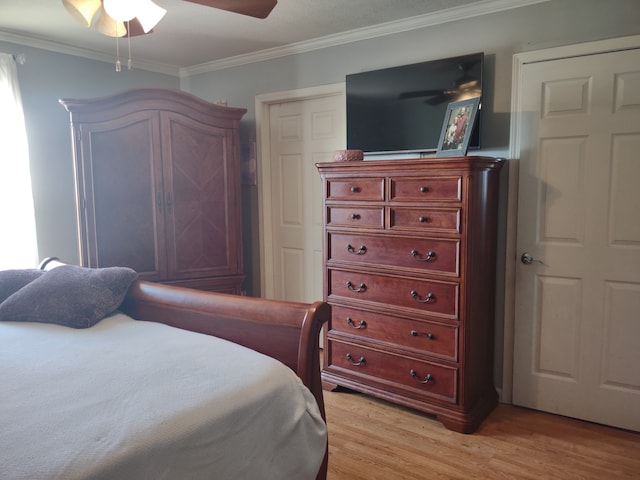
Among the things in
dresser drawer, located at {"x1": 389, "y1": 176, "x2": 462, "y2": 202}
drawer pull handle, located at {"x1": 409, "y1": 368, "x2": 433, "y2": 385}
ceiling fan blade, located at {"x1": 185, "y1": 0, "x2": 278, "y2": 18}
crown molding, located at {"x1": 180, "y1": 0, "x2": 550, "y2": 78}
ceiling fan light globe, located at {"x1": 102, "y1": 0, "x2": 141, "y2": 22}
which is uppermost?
crown molding, located at {"x1": 180, "y1": 0, "x2": 550, "y2": 78}

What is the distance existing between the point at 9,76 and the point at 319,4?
211 cm

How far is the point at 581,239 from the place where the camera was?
246 centimetres

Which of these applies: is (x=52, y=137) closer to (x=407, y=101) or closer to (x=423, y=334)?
(x=407, y=101)

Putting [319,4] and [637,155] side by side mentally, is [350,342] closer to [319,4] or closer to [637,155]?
[637,155]

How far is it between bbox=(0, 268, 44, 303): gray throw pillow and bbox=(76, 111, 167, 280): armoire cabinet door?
954 millimetres

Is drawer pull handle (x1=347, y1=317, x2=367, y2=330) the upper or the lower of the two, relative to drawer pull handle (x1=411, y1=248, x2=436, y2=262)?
lower

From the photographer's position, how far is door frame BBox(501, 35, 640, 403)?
7.69 ft

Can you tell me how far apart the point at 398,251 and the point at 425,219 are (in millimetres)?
239

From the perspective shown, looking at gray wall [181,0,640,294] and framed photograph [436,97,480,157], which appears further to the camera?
framed photograph [436,97,480,157]

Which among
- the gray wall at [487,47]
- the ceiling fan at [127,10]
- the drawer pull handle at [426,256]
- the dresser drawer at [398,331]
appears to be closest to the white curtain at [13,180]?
the gray wall at [487,47]

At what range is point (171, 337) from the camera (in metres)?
1.58

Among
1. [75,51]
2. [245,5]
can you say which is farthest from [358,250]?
[75,51]

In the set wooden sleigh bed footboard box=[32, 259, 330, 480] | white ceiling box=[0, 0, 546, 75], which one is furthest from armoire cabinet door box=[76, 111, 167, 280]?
wooden sleigh bed footboard box=[32, 259, 330, 480]

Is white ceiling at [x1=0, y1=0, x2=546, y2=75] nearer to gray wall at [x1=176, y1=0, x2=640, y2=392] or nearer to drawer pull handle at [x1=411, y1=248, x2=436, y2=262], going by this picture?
gray wall at [x1=176, y1=0, x2=640, y2=392]
